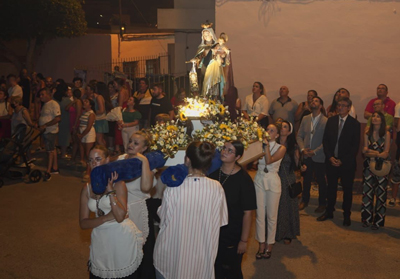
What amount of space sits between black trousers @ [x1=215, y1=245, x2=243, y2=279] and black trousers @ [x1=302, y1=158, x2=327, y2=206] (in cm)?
401

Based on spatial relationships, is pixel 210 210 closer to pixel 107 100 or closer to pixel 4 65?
pixel 107 100

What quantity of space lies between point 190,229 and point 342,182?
4.79 metres

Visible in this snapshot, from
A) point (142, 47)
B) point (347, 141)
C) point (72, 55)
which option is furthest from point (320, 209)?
A: point (72, 55)

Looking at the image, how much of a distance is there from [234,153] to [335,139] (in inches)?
144

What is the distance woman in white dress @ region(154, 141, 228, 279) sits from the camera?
4090mm

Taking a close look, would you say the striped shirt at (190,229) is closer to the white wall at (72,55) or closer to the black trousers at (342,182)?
A: the black trousers at (342,182)

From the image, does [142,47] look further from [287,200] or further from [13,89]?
[287,200]

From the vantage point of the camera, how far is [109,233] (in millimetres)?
4305

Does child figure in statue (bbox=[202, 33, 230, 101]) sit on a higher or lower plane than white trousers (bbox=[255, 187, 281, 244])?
higher

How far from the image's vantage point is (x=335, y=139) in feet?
26.8

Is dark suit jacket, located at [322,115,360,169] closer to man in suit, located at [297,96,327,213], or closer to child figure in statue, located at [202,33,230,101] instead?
man in suit, located at [297,96,327,213]

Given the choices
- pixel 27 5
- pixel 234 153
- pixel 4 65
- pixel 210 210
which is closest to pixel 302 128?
pixel 234 153

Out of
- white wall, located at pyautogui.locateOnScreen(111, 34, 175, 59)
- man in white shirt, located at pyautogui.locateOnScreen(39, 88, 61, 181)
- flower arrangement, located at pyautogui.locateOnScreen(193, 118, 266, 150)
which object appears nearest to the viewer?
flower arrangement, located at pyautogui.locateOnScreen(193, 118, 266, 150)

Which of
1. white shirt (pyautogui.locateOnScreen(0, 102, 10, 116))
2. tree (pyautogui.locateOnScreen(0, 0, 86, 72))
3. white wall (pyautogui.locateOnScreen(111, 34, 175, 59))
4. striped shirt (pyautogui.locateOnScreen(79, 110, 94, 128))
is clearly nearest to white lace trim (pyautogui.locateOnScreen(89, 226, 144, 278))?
striped shirt (pyautogui.locateOnScreen(79, 110, 94, 128))
